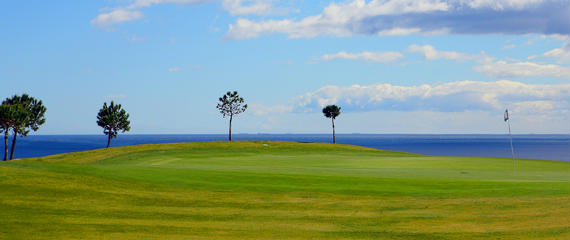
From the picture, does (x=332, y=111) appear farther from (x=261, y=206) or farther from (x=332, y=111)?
(x=261, y=206)

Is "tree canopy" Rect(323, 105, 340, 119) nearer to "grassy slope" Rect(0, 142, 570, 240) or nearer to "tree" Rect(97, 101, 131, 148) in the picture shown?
"tree" Rect(97, 101, 131, 148)

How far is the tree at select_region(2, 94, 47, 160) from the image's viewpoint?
91.6m

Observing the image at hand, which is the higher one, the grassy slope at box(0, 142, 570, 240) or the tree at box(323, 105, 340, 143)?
the tree at box(323, 105, 340, 143)

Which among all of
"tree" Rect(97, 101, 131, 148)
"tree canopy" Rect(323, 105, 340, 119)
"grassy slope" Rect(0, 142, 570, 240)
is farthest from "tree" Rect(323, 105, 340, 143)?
"grassy slope" Rect(0, 142, 570, 240)

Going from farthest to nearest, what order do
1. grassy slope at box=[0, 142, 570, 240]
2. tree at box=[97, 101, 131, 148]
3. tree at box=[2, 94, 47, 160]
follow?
1. tree at box=[97, 101, 131, 148]
2. tree at box=[2, 94, 47, 160]
3. grassy slope at box=[0, 142, 570, 240]

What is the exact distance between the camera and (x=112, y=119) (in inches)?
4803

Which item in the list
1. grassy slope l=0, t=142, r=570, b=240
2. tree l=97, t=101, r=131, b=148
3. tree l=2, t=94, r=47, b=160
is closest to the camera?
grassy slope l=0, t=142, r=570, b=240

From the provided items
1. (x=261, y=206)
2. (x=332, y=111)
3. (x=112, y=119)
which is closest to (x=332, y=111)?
(x=332, y=111)

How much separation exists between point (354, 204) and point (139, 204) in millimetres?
9652

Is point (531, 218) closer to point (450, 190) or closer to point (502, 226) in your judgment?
point (502, 226)

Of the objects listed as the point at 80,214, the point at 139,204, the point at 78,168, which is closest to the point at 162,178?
the point at 78,168

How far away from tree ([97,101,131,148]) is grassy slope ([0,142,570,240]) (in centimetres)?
9320

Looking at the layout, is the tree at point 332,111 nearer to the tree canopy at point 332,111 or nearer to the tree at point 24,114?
the tree canopy at point 332,111

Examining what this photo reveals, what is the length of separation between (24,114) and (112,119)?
3070 cm
